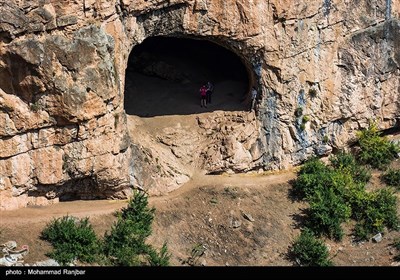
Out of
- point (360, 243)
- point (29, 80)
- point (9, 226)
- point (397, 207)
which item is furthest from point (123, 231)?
point (397, 207)

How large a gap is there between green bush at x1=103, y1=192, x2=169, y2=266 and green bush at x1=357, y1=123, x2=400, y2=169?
796 cm

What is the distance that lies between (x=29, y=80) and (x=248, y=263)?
324 inches

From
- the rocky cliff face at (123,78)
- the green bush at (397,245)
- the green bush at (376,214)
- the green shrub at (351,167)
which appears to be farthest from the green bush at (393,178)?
the green bush at (397,245)

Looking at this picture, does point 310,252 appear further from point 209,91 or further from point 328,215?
point 209,91

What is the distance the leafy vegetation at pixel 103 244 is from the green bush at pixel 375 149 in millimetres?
8250

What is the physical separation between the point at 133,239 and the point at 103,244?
2.80ft

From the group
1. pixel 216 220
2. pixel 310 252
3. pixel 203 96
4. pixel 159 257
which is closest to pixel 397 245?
pixel 310 252

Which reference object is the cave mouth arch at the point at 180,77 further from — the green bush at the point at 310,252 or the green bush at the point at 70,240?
the green bush at the point at 70,240

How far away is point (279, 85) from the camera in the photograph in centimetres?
2153

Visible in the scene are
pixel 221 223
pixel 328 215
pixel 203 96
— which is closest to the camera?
pixel 328 215

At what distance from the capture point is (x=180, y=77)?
2458cm

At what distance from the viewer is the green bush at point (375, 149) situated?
22.7 meters
